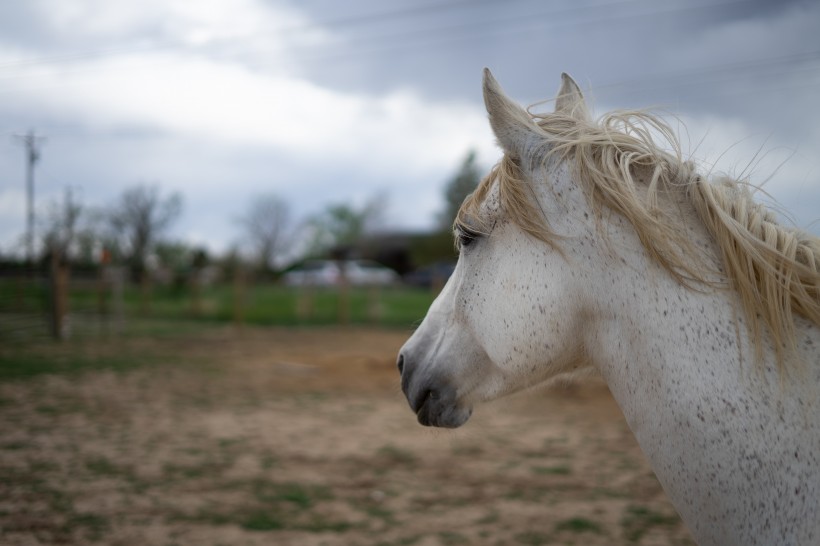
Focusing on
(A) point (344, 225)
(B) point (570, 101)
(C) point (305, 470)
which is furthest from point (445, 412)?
(A) point (344, 225)

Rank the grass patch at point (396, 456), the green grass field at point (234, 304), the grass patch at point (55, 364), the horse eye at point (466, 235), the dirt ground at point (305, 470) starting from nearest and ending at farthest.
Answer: the horse eye at point (466, 235) → the dirt ground at point (305, 470) → the grass patch at point (396, 456) → the grass patch at point (55, 364) → the green grass field at point (234, 304)

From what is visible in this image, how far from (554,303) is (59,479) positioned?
187 inches

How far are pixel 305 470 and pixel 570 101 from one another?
4.37 metres

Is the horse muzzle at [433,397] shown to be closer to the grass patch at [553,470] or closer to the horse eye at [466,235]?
the horse eye at [466,235]

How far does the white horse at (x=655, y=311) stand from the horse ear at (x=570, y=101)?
0.08 ft

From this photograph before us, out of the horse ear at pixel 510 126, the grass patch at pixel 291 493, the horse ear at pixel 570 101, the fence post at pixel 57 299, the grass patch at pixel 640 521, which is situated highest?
the horse ear at pixel 570 101

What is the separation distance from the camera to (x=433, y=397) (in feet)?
5.75

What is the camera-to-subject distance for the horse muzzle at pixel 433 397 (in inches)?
68.4

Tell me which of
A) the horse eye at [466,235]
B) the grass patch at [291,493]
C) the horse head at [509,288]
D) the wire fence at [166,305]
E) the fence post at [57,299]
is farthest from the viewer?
the wire fence at [166,305]

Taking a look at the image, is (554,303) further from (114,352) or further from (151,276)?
(151,276)

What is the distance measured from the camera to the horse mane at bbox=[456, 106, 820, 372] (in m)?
1.43

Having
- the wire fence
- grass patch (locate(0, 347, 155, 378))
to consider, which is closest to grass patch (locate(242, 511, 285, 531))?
grass patch (locate(0, 347, 155, 378))

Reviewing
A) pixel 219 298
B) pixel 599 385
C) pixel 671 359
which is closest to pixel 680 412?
pixel 671 359

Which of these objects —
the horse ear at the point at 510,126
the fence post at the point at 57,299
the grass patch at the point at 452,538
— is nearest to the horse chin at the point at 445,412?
the horse ear at the point at 510,126
